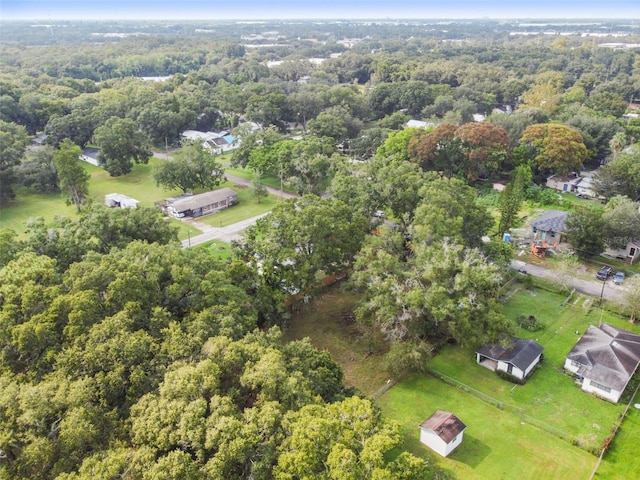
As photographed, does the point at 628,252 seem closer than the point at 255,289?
No

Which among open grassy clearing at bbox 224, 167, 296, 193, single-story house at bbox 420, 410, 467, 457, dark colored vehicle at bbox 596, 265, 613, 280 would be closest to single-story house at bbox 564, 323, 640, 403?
single-story house at bbox 420, 410, 467, 457

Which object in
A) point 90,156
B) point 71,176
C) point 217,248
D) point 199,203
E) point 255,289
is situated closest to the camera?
point 255,289

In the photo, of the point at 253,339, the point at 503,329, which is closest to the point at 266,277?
the point at 253,339

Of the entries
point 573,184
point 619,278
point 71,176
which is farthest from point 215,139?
point 619,278

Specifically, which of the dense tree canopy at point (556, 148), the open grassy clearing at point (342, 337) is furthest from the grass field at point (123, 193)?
the dense tree canopy at point (556, 148)

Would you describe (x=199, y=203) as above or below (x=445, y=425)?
below

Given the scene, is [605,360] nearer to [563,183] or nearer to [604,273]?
[604,273]

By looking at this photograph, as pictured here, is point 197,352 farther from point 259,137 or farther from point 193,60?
point 193,60
